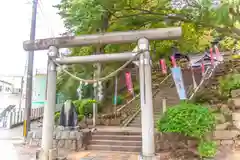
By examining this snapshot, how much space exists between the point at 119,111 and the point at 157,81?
7.54 metres

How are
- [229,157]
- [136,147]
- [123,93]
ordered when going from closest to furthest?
1. [229,157]
2. [136,147]
3. [123,93]

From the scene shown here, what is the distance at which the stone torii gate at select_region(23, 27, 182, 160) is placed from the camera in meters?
6.08

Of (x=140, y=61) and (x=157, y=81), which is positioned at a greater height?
(x=157, y=81)

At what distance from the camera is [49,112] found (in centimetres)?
697

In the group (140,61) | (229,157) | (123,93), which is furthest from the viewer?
(123,93)

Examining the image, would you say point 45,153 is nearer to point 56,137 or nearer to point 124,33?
point 56,137

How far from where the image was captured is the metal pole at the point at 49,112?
679cm

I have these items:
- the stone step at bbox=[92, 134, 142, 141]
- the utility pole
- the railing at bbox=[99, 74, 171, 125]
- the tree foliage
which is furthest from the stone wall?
the tree foliage

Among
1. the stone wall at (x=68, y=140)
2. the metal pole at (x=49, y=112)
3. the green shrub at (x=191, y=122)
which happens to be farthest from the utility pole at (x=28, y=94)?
the green shrub at (x=191, y=122)

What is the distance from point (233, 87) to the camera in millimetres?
10547

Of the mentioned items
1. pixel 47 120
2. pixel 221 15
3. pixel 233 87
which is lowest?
pixel 47 120

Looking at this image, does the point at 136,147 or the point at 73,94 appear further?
the point at 73,94

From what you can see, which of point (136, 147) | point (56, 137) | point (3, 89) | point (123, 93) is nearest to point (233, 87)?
point (136, 147)

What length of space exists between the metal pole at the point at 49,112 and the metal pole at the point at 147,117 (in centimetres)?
297
